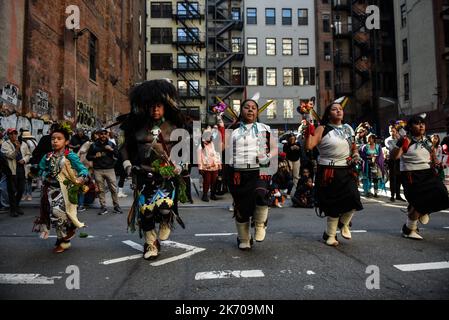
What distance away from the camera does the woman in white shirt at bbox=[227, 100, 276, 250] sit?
4.93 meters

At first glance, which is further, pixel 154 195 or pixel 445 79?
pixel 445 79

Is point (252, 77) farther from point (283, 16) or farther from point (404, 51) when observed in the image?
point (404, 51)

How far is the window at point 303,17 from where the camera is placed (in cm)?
4000

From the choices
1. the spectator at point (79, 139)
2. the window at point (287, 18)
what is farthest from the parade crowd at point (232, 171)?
the window at point (287, 18)

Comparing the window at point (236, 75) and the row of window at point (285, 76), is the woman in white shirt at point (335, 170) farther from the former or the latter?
the window at point (236, 75)

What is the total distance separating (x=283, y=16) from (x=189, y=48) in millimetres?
11030

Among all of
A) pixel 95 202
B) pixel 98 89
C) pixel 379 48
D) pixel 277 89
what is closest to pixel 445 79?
pixel 379 48

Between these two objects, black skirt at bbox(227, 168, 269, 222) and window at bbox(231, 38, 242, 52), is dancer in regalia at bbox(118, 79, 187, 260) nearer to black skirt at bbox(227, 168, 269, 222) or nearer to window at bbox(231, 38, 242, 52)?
black skirt at bbox(227, 168, 269, 222)

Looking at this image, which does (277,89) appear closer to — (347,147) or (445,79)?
(445,79)

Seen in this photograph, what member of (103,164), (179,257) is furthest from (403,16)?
(179,257)

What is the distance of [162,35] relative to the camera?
131 feet

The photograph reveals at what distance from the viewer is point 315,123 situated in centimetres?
579

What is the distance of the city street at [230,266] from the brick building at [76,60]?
28.7 feet
